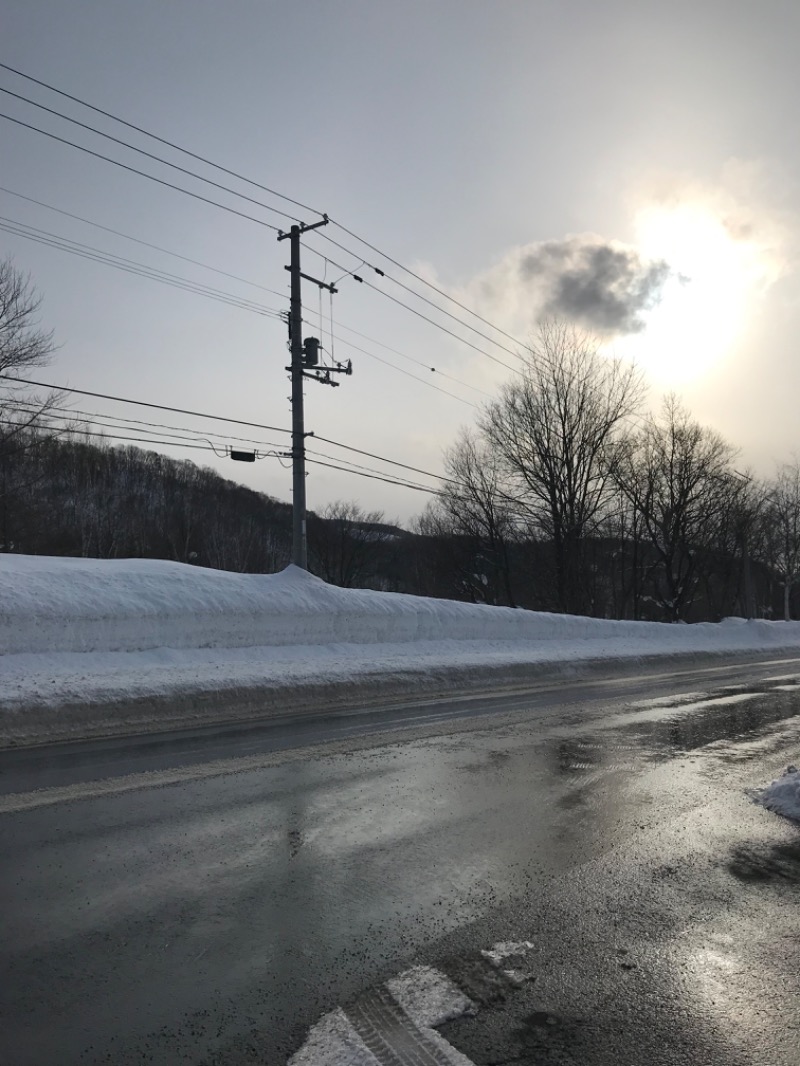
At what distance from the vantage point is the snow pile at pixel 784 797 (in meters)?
5.87

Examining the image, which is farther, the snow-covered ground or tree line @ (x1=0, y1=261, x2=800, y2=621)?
tree line @ (x1=0, y1=261, x2=800, y2=621)

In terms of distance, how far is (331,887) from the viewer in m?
4.13

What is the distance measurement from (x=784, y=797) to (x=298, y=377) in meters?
16.8

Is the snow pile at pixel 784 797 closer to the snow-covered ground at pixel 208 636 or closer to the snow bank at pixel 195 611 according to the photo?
the snow-covered ground at pixel 208 636

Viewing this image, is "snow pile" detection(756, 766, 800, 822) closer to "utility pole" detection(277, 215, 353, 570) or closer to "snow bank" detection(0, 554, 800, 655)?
"snow bank" detection(0, 554, 800, 655)

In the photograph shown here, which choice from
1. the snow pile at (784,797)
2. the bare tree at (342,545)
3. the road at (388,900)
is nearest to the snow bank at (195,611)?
the road at (388,900)

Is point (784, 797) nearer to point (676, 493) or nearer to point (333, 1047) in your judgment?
point (333, 1047)

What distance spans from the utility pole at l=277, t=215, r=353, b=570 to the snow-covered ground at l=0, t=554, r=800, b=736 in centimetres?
173

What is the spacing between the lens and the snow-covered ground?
11.7m

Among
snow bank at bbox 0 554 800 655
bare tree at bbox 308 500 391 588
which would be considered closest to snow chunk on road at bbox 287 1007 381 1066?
snow bank at bbox 0 554 800 655

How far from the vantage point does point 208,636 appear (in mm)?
14734

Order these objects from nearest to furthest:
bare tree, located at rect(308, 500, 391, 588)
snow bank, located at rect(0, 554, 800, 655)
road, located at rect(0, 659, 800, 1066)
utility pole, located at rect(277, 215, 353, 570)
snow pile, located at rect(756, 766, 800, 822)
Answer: road, located at rect(0, 659, 800, 1066)
snow pile, located at rect(756, 766, 800, 822)
snow bank, located at rect(0, 554, 800, 655)
utility pole, located at rect(277, 215, 353, 570)
bare tree, located at rect(308, 500, 391, 588)

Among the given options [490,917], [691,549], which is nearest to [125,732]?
[490,917]

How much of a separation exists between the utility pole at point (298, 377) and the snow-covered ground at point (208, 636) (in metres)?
1.73
